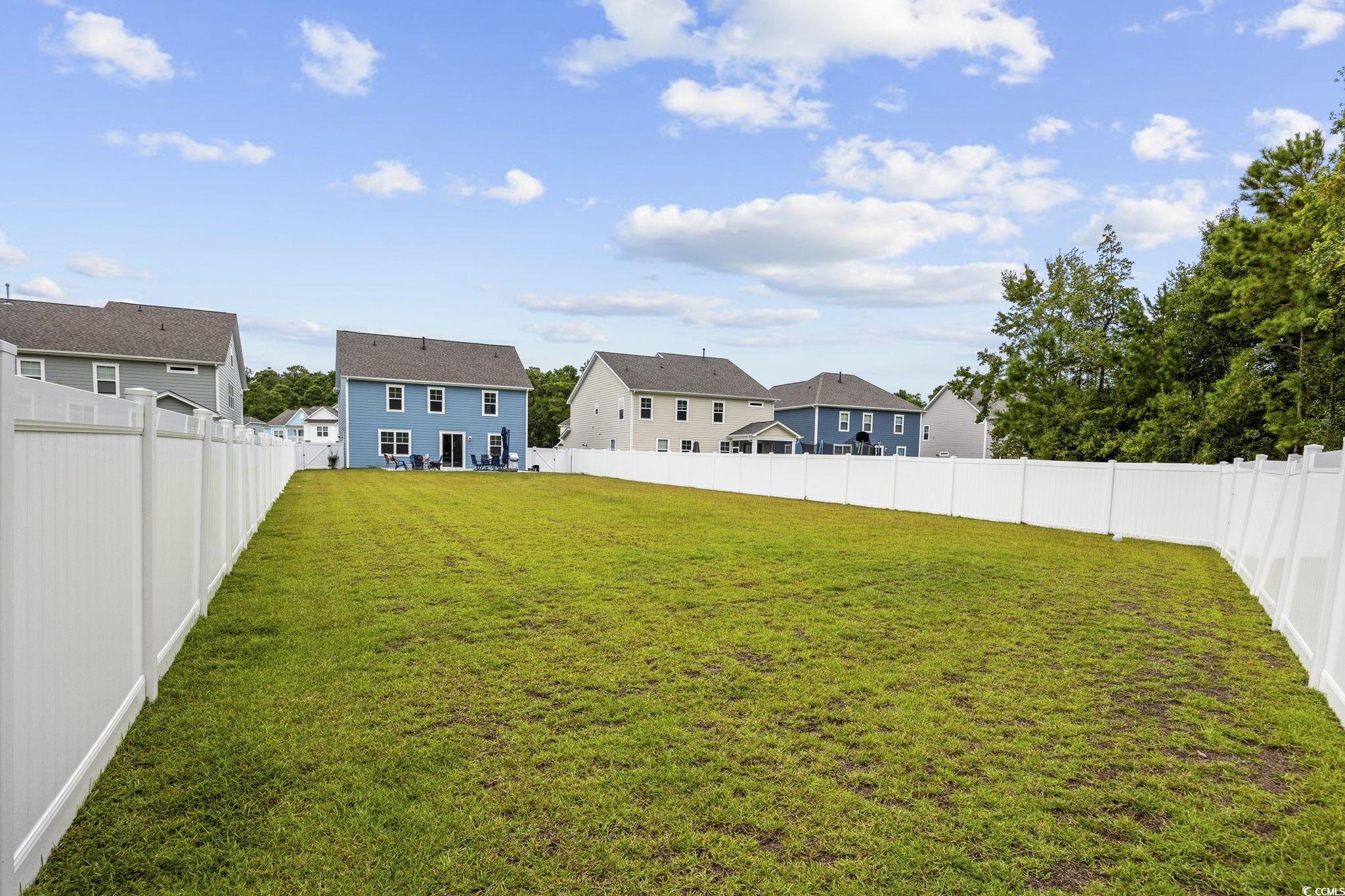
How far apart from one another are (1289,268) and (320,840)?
1989 centimetres

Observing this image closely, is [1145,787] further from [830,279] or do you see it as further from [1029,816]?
[830,279]

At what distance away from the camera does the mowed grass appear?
242 centimetres

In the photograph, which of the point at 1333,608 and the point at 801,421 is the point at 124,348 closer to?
the point at 801,421

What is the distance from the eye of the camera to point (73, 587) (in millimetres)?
2496

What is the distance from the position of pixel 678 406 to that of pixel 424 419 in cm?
1362

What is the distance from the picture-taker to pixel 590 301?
199ft

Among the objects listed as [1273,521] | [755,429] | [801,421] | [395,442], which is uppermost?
[801,421]

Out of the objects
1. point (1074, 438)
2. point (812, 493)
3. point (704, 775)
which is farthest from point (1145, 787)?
point (1074, 438)

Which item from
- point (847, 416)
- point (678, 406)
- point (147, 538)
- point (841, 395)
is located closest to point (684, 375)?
point (678, 406)

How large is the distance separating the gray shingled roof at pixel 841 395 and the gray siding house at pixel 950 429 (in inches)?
126

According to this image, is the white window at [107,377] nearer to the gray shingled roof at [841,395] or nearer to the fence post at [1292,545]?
the gray shingled roof at [841,395]

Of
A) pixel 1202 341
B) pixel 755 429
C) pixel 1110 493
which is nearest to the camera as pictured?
pixel 1110 493

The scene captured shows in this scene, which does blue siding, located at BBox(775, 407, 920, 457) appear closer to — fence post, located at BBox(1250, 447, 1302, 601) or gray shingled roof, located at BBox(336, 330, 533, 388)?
gray shingled roof, located at BBox(336, 330, 533, 388)

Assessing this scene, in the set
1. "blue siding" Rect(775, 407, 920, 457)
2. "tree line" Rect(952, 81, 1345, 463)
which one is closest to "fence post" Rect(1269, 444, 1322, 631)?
"tree line" Rect(952, 81, 1345, 463)
